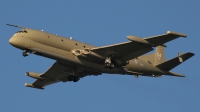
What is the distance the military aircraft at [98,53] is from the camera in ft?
208

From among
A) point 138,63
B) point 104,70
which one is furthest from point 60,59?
point 138,63

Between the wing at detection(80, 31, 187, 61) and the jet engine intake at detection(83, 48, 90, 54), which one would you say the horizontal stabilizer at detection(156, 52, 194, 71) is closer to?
the wing at detection(80, 31, 187, 61)

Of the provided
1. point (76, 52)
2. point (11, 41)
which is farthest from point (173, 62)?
point (11, 41)

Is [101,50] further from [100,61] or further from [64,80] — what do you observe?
[64,80]

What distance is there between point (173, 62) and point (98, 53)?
9.28m

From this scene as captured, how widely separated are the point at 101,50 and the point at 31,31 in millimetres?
7975

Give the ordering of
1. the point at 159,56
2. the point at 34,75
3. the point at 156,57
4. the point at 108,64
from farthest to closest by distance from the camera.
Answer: the point at 159,56 < the point at 34,75 < the point at 156,57 < the point at 108,64

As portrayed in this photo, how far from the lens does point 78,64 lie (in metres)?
65.2

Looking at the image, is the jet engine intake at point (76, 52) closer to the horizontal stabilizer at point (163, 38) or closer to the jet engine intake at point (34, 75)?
the horizontal stabilizer at point (163, 38)

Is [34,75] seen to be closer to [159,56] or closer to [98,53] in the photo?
[98,53]

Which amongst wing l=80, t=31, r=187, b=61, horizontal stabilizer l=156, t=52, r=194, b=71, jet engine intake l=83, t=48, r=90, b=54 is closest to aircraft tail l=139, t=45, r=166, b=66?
horizontal stabilizer l=156, t=52, r=194, b=71

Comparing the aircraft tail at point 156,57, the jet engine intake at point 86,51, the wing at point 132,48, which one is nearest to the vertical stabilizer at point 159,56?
the aircraft tail at point 156,57

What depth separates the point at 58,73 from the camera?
72.2 meters

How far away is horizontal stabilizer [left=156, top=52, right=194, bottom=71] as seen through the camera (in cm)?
6538
